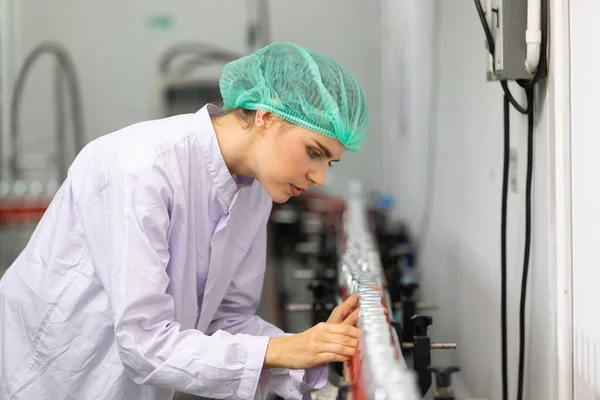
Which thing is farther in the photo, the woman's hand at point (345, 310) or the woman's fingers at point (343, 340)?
the woman's hand at point (345, 310)

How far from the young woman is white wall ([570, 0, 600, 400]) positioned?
1.18 ft

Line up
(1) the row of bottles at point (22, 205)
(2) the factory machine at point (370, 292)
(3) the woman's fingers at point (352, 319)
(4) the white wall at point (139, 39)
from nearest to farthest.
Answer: (2) the factory machine at point (370, 292) < (3) the woman's fingers at point (352, 319) < (1) the row of bottles at point (22, 205) < (4) the white wall at point (139, 39)

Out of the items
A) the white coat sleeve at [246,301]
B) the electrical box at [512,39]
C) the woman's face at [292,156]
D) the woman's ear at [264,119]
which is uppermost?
the electrical box at [512,39]

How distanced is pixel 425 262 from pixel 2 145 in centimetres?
277

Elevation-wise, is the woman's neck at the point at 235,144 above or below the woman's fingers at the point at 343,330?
above

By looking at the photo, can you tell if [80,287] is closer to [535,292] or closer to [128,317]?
[128,317]

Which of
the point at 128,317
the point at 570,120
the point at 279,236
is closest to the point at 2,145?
the point at 279,236

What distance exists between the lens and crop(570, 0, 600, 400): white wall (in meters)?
1.10

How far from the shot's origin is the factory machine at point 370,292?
34.6 inches

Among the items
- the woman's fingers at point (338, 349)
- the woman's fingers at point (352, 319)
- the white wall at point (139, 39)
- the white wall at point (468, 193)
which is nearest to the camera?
the woman's fingers at point (338, 349)

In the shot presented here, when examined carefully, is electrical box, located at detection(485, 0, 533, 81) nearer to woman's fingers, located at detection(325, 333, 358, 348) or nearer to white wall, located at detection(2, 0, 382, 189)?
woman's fingers, located at detection(325, 333, 358, 348)

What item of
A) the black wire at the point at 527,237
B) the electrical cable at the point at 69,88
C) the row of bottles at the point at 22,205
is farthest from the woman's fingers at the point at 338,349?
the electrical cable at the point at 69,88

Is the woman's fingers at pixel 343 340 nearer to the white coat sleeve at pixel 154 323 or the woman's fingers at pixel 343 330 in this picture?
the woman's fingers at pixel 343 330

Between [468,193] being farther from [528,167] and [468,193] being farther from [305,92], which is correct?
[305,92]
